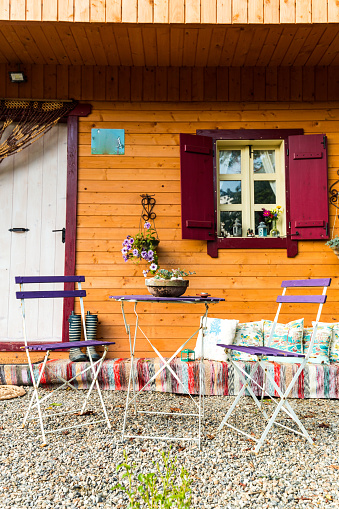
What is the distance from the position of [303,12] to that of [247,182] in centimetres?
168

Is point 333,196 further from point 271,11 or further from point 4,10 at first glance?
point 4,10

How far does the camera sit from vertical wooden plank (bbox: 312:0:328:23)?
3.86 m

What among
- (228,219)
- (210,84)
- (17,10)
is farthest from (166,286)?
(210,84)

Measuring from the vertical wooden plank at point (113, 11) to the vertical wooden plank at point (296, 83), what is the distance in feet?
6.60

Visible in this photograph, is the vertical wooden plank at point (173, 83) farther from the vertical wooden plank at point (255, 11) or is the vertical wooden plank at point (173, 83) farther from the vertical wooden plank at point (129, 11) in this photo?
the vertical wooden plank at point (255, 11)

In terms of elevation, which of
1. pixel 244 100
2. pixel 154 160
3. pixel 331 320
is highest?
pixel 244 100

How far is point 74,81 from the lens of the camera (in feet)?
15.9

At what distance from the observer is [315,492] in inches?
80.1

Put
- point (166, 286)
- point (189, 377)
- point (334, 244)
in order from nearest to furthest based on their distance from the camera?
point (166, 286) → point (189, 377) → point (334, 244)

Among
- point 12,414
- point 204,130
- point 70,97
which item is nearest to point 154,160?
point 204,130

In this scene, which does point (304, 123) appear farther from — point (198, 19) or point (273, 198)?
point (198, 19)

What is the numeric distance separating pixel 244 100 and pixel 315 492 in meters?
3.91

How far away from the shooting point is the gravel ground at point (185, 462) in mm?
1969

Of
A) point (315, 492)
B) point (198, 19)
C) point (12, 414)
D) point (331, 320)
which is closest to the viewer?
point (315, 492)
